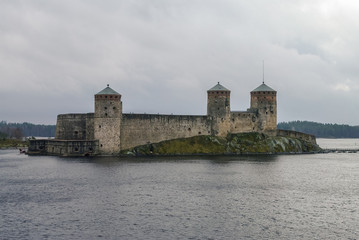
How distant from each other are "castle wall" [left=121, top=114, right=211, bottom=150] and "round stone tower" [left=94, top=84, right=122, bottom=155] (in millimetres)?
2066

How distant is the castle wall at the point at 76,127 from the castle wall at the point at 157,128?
6.02m

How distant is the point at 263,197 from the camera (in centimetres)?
3603

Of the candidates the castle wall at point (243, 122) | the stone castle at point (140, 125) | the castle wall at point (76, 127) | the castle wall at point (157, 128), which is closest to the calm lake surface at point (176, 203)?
the stone castle at point (140, 125)

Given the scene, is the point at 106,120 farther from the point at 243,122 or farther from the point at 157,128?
the point at 243,122

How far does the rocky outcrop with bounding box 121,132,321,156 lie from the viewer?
246ft

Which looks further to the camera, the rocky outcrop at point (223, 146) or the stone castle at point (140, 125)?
the rocky outcrop at point (223, 146)

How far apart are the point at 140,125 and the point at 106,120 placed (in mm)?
6475

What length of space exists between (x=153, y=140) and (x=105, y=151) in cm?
918

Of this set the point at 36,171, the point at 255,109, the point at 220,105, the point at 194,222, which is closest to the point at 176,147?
the point at 220,105

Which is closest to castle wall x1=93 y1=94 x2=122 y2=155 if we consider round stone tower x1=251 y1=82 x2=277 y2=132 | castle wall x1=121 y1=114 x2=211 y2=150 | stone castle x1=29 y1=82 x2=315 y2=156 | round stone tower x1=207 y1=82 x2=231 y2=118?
stone castle x1=29 y1=82 x2=315 y2=156

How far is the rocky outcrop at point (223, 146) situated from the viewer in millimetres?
74994

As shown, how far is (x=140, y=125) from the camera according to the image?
7406cm

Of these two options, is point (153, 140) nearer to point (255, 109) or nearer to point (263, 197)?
point (255, 109)

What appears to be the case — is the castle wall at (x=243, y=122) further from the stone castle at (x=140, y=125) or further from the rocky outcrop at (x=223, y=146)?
the rocky outcrop at (x=223, y=146)
